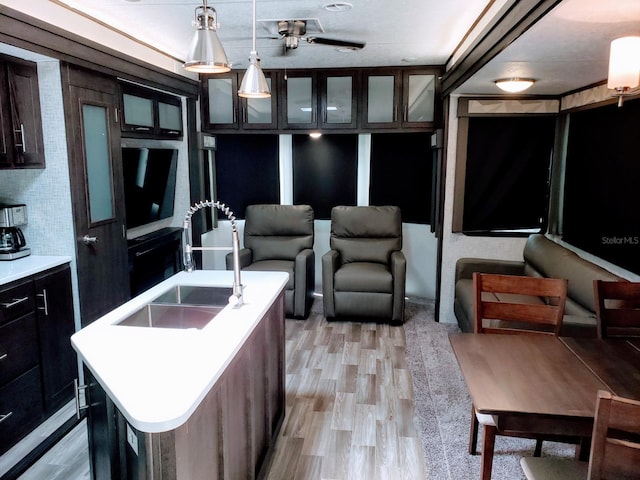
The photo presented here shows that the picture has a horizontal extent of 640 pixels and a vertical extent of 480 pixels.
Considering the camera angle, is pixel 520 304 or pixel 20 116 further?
pixel 20 116

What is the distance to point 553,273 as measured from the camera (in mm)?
3646

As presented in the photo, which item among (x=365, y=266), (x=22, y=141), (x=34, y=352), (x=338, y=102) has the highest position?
(x=338, y=102)

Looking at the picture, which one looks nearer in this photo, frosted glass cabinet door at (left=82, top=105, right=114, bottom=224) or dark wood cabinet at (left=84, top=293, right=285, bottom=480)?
dark wood cabinet at (left=84, top=293, right=285, bottom=480)

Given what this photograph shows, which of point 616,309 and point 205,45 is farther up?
point 205,45

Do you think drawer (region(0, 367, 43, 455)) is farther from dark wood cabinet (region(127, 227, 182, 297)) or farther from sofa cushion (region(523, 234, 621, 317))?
sofa cushion (region(523, 234, 621, 317))

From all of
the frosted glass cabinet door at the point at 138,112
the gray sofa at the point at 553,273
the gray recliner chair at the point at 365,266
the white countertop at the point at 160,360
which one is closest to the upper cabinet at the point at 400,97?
the gray recliner chair at the point at 365,266

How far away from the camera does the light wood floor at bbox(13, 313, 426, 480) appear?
2.58 m

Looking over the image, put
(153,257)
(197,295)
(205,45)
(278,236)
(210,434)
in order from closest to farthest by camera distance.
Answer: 1. (210,434)
2. (205,45)
3. (197,295)
4. (153,257)
5. (278,236)

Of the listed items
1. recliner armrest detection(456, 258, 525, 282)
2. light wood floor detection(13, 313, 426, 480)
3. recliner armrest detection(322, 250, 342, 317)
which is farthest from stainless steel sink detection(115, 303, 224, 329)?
recliner armrest detection(456, 258, 525, 282)

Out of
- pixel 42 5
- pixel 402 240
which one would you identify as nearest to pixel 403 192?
pixel 402 240

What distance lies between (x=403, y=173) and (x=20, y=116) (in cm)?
375

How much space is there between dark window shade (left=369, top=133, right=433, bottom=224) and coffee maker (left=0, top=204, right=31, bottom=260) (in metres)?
3.56

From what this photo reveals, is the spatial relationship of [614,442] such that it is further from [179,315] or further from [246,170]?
[246,170]

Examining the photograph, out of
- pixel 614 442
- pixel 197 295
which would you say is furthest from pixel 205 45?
pixel 614 442
